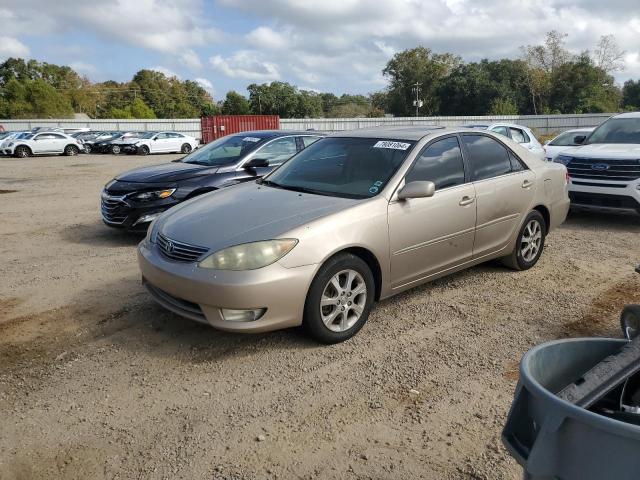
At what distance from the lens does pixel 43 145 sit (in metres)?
28.8

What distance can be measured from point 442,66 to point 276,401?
74423 millimetres

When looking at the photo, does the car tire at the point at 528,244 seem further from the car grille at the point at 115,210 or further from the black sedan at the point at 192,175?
the car grille at the point at 115,210

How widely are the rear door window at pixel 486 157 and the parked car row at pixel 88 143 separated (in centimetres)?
2861

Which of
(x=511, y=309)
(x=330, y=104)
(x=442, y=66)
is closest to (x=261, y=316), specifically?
(x=511, y=309)

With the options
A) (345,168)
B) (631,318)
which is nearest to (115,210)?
(345,168)

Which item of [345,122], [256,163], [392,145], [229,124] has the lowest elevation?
[256,163]

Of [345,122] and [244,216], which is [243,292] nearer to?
[244,216]

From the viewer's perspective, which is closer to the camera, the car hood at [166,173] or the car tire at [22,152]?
the car hood at [166,173]

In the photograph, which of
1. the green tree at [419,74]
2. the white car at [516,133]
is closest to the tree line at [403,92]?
the green tree at [419,74]

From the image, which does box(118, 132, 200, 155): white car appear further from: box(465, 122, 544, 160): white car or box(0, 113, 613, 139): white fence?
box(465, 122, 544, 160): white car

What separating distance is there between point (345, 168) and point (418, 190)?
82 cm

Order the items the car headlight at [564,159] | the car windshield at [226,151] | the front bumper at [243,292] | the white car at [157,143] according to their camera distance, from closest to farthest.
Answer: the front bumper at [243,292]
the car windshield at [226,151]
the car headlight at [564,159]
the white car at [157,143]

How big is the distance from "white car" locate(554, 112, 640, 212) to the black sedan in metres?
4.24

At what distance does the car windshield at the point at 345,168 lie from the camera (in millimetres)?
4465
